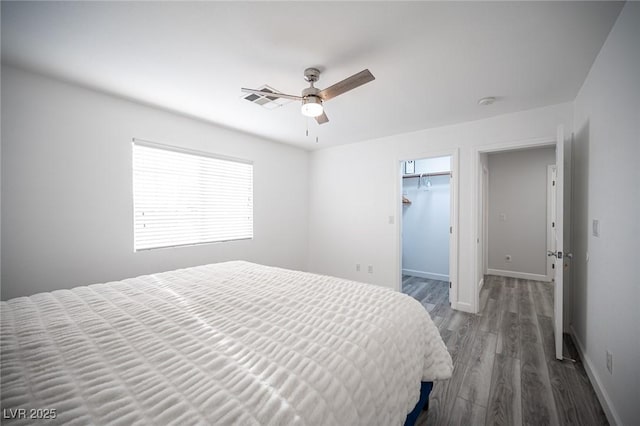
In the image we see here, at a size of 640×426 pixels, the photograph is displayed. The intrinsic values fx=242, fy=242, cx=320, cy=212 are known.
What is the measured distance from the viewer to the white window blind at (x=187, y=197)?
8.89 ft

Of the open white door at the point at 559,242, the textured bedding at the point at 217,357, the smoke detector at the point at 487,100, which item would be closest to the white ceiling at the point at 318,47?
the smoke detector at the point at 487,100

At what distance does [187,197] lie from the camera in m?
3.10

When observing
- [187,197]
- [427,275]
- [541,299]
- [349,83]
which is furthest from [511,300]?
[187,197]

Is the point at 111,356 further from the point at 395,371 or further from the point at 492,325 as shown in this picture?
the point at 492,325

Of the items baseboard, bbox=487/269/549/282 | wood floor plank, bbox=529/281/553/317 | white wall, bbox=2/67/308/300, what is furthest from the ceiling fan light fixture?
baseboard, bbox=487/269/549/282

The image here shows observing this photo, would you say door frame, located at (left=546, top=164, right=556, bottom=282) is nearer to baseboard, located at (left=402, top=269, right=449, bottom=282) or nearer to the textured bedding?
baseboard, located at (left=402, top=269, right=449, bottom=282)

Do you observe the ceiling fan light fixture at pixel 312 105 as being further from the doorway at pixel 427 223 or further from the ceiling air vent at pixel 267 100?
the doorway at pixel 427 223

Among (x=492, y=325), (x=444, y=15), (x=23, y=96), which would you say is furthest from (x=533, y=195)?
(x=23, y=96)

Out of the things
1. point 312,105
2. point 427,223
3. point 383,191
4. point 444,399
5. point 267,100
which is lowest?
point 444,399

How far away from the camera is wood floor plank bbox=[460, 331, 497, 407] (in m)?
1.71

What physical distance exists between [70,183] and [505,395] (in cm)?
396

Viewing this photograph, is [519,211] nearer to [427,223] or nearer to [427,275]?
[427,223]

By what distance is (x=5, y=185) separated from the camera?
1.94 m

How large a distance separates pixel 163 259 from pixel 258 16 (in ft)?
8.66
